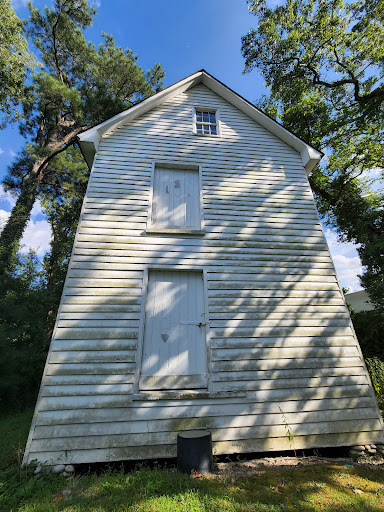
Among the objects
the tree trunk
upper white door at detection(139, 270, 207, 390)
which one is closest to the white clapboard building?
upper white door at detection(139, 270, 207, 390)

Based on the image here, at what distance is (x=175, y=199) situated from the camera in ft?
20.2

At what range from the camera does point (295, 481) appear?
10.7ft

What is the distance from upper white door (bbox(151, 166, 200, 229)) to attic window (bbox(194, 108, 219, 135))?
1727mm

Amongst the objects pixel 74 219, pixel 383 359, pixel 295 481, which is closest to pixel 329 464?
pixel 295 481

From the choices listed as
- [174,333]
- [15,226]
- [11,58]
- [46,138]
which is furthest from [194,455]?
[46,138]

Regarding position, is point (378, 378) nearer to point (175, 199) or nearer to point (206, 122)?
point (175, 199)

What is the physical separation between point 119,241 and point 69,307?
67.3 inches

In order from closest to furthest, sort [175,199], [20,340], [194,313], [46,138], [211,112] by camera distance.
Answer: [194,313]
[175,199]
[211,112]
[20,340]
[46,138]

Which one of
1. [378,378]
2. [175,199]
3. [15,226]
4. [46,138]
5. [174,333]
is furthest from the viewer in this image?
[46,138]

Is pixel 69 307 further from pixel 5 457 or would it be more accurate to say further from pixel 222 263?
pixel 222 263

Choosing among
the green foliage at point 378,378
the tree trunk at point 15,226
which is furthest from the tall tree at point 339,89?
the tree trunk at point 15,226

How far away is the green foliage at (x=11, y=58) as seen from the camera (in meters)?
9.27

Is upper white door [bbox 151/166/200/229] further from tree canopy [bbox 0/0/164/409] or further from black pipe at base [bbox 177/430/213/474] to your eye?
tree canopy [bbox 0/0/164/409]

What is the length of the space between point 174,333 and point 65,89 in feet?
45.3
